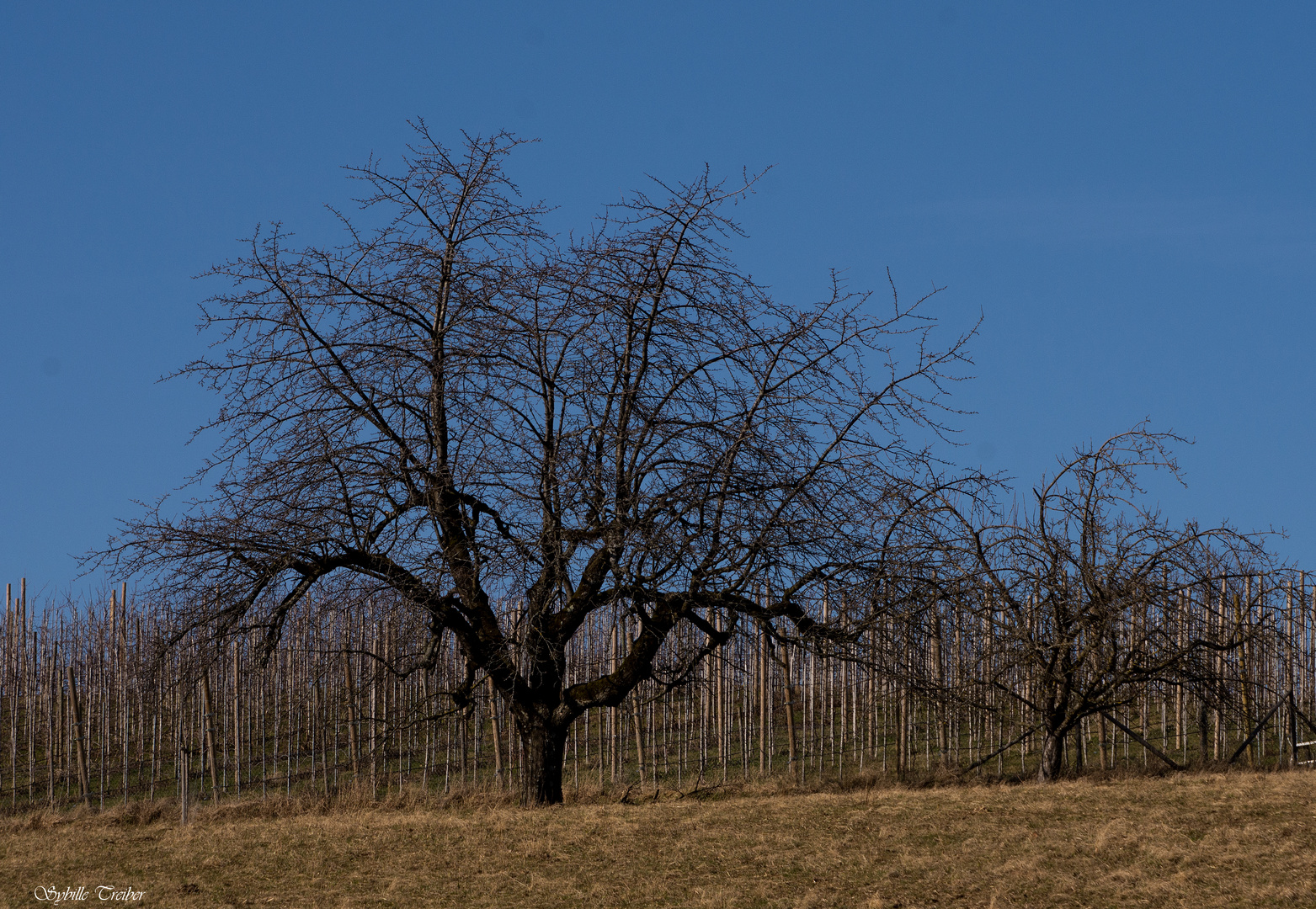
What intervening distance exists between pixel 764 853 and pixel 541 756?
3597mm

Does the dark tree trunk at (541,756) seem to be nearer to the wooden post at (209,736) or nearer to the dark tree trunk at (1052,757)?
the wooden post at (209,736)

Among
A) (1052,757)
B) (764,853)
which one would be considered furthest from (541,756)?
(1052,757)

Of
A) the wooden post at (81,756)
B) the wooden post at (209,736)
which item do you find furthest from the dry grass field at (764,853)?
the wooden post at (81,756)

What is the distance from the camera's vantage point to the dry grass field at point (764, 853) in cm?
749

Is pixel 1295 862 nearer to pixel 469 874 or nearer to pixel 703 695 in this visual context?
pixel 469 874

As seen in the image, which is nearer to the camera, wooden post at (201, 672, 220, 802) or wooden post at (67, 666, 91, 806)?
wooden post at (201, 672, 220, 802)

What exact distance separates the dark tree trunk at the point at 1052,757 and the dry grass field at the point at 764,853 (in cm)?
127

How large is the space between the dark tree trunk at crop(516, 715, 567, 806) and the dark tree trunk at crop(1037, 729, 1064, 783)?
18.1 ft

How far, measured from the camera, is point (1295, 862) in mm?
7555

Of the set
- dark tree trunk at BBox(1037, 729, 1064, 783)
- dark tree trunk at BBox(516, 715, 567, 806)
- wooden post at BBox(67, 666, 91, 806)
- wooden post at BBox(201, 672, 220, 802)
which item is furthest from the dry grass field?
wooden post at BBox(67, 666, 91, 806)

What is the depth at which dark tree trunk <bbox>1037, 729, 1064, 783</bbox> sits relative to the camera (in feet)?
43.1

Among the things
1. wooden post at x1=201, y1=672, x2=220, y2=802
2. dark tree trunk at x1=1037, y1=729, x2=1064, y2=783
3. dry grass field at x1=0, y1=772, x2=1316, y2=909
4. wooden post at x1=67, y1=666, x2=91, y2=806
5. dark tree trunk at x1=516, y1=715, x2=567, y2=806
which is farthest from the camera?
wooden post at x1=67, y1=666, x2=91, y2=806

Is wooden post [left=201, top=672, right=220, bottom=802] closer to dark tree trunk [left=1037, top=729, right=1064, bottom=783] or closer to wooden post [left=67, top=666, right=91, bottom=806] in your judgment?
wooden post [left=67, top=666, right=91, bottom=806]

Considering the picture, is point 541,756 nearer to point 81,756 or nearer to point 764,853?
point 764,853
